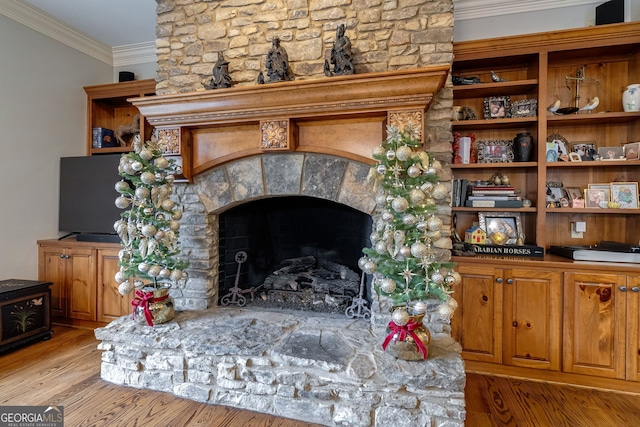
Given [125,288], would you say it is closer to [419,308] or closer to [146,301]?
[146,301]

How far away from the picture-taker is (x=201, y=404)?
1852 millimetres

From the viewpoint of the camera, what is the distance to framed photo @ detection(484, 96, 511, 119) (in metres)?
2.52

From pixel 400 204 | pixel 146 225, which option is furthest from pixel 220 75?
pixel 400 204

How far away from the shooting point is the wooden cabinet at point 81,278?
115 inches

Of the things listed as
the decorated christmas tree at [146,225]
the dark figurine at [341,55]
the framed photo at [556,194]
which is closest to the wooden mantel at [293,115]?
the dark figurine at [341,55]

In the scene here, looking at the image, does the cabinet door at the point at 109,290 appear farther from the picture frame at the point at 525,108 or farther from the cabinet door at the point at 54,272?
the picture frame at the point at 525,108

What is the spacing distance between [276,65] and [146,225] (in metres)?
1.43

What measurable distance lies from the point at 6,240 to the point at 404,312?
3.55m

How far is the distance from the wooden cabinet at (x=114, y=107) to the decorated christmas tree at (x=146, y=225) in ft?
4.27

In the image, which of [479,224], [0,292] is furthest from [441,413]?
[0,292]

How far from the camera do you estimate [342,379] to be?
164cm

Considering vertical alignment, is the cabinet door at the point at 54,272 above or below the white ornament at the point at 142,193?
below

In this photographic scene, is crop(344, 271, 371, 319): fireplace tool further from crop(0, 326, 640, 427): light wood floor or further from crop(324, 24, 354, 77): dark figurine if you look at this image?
crop(324, 24, 354, 77): dark figurine

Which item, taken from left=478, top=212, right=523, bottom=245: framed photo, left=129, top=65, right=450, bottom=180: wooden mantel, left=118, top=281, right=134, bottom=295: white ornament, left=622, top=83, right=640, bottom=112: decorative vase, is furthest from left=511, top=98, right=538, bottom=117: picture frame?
left=118, top=281, right=134, bottom=295: white ornament
